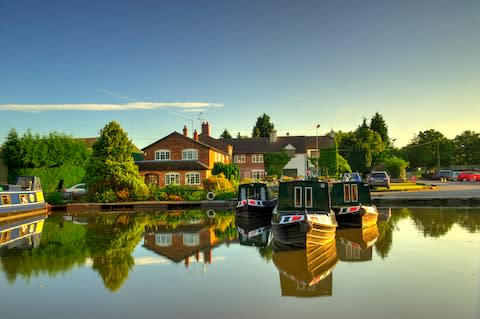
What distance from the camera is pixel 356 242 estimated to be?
16.0 m

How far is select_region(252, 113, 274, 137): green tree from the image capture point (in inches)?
3730

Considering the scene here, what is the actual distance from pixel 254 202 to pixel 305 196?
277 inches

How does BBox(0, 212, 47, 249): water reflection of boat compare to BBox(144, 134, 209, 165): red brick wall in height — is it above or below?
below

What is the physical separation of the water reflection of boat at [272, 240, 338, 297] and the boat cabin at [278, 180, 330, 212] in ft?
5.28

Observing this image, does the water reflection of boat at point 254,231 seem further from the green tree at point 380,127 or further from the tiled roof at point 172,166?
the green tree at point 380,127

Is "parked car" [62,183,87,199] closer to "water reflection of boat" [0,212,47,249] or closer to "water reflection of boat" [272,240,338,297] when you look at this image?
"water reflection of boat" [0,212,47,249]

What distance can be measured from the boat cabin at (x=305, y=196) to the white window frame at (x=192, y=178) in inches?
1081

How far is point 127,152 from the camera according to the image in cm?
3409

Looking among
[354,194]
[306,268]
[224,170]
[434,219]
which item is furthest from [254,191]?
[224,170]

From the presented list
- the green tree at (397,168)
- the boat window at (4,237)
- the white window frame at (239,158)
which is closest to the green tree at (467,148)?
the green tree at (397,168)

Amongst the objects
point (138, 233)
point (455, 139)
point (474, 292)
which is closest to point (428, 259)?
point (474, 292)

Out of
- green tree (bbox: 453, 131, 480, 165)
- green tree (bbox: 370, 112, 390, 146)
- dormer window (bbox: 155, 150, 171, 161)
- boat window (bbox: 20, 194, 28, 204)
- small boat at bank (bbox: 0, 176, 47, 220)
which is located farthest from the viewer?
green tree (bbox: 370, 112, 390, 146)

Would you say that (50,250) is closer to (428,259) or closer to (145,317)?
(145,317)

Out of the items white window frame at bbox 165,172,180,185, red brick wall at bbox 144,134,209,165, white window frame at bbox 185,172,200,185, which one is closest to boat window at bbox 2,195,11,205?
white window frame at bbox 165,172,180,185
